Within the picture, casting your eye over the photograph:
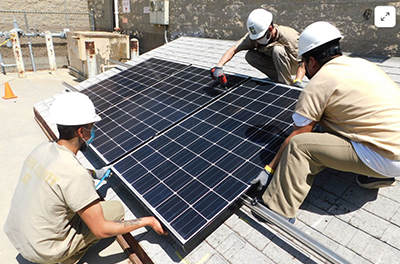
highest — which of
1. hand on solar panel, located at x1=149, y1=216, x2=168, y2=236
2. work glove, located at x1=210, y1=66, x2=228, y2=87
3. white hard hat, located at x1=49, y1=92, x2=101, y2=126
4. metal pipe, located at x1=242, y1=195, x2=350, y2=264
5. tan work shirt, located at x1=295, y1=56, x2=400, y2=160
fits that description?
tan work shirt, located at x1=295, y1=56, x2=400, y2=160

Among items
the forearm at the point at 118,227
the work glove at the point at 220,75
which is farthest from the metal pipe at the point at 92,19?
the forearm at the point at 118,227

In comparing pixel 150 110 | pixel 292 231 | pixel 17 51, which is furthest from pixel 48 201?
pixel 17 51

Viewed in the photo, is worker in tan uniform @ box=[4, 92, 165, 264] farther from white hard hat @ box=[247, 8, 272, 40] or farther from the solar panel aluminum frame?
white hard hat @ box=[247, 8, 272, 40]

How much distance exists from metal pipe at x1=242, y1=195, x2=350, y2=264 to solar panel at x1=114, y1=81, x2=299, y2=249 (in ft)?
0.89

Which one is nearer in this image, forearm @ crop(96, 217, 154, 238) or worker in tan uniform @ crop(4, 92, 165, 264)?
worker in tan uniform @ crop(4, 92, 165, 264)

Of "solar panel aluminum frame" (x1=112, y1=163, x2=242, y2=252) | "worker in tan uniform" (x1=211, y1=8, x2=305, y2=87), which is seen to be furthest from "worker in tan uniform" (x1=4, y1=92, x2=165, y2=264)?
"worker in tan uniform" (x1=211, y1=8, x2=305, y2=87)

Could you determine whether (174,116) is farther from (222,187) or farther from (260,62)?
(260,62)

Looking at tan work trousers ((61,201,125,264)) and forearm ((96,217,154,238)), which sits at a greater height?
forearm ((96,217,154,238))

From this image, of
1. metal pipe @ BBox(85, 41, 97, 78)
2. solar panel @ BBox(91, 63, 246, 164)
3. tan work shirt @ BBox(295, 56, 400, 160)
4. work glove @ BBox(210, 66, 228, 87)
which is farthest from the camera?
metal pipe @ BBox(85, 41, 97, 78)

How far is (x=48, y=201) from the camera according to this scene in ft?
8.58

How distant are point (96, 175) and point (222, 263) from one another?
2183 mm

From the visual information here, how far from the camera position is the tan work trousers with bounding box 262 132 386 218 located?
→ 2.69m

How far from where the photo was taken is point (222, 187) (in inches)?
118

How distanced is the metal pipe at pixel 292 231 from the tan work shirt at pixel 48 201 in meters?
1.68
